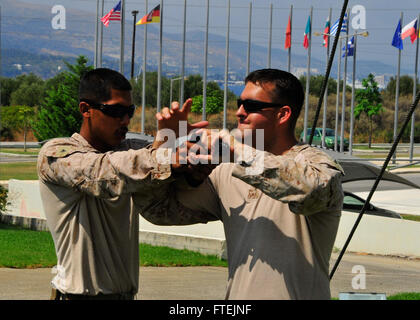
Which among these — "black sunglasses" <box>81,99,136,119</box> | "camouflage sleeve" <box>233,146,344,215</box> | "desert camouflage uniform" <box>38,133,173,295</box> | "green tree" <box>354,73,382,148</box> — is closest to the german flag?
"black sunglasses" <box>81,99,136,119</box>

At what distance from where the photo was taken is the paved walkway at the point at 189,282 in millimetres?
9258

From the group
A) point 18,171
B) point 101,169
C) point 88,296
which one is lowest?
point 18,171

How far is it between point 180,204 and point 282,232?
536 millimetres

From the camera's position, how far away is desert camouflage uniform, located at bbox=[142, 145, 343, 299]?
9.28 feet

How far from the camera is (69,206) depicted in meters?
3.43

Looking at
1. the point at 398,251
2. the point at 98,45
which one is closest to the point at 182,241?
the point at 398,251

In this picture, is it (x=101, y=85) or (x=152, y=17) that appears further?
(x=152, y=17)

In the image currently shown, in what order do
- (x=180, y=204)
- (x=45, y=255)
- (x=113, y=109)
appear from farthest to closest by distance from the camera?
(x=45, y=255) < (x=113, y=109) < (x=180, y=204)

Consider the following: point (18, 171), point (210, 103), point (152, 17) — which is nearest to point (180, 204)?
point (18, 171)

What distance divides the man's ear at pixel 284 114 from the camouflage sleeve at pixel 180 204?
419mm

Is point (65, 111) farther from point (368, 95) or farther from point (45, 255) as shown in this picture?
point (45, 255)

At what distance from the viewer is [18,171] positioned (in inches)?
1389
